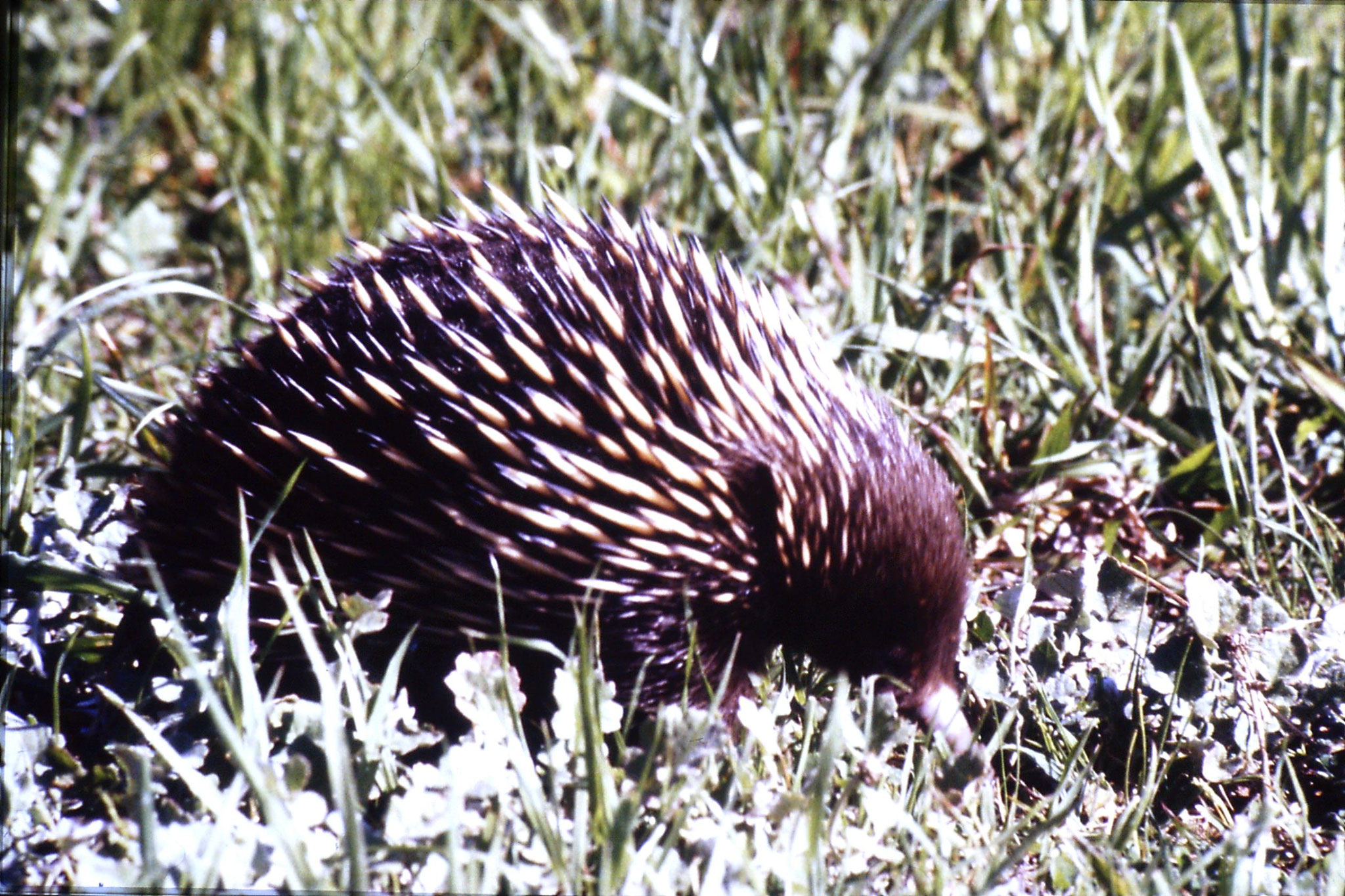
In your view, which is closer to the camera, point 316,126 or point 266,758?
point 266,758

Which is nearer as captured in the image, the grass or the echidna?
the grass

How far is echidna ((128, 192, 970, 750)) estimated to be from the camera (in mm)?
1675

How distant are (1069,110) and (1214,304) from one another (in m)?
0.60

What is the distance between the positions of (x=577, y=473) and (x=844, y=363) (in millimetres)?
955

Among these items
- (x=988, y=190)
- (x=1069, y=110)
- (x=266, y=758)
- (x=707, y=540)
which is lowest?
(x=266, y=758)

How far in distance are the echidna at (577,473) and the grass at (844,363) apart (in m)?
0.13

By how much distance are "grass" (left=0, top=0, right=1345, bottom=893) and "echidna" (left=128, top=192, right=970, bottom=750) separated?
0.13 metres

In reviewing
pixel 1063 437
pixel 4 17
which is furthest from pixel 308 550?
pixel 1063 437

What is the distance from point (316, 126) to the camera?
3342 mm

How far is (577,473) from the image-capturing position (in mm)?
1665

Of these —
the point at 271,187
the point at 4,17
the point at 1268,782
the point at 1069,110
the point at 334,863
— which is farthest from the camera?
the point at 271,187

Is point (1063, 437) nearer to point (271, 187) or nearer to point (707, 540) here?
point (707, 540)

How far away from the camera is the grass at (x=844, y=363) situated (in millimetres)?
1480

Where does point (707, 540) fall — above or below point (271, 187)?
below
